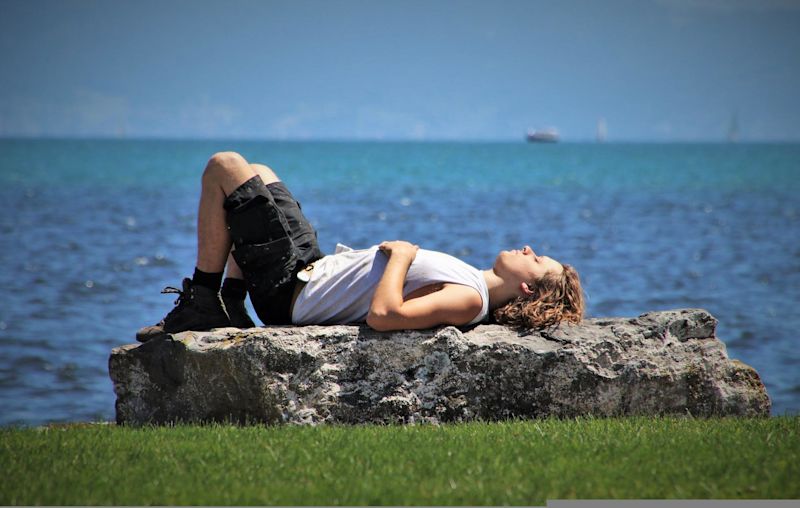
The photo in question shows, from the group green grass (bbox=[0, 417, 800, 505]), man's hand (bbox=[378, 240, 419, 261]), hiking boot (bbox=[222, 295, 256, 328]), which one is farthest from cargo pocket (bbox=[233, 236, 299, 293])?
green grass (bbox=[0, 417, 800, 505])

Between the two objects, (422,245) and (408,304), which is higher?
(408,304)

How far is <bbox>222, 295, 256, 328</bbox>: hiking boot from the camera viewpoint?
6625 millimetres

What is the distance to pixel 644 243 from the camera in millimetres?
28797

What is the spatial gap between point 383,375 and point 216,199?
1.73 meters

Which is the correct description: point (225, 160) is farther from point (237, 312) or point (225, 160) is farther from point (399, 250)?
point (399, 250)

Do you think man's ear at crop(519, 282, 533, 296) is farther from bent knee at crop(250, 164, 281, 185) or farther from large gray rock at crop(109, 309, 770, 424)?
bent knee at crop(250, 164, 281, 185)

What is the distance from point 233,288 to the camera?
675 cm

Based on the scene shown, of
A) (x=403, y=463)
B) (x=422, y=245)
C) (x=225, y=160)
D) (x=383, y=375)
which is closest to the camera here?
(x=403, y=463)

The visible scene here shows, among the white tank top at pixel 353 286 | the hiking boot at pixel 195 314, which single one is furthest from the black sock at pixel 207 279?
the white tank top at pixel 353 286

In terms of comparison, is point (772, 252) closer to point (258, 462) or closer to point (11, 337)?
point (11, 337)

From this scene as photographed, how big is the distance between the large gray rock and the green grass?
246 mm

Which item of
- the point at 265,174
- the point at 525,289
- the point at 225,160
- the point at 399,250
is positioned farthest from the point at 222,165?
the point at 525,289

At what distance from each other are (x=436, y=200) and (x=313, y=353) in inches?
1472

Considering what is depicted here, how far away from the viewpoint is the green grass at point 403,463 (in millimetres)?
4676
